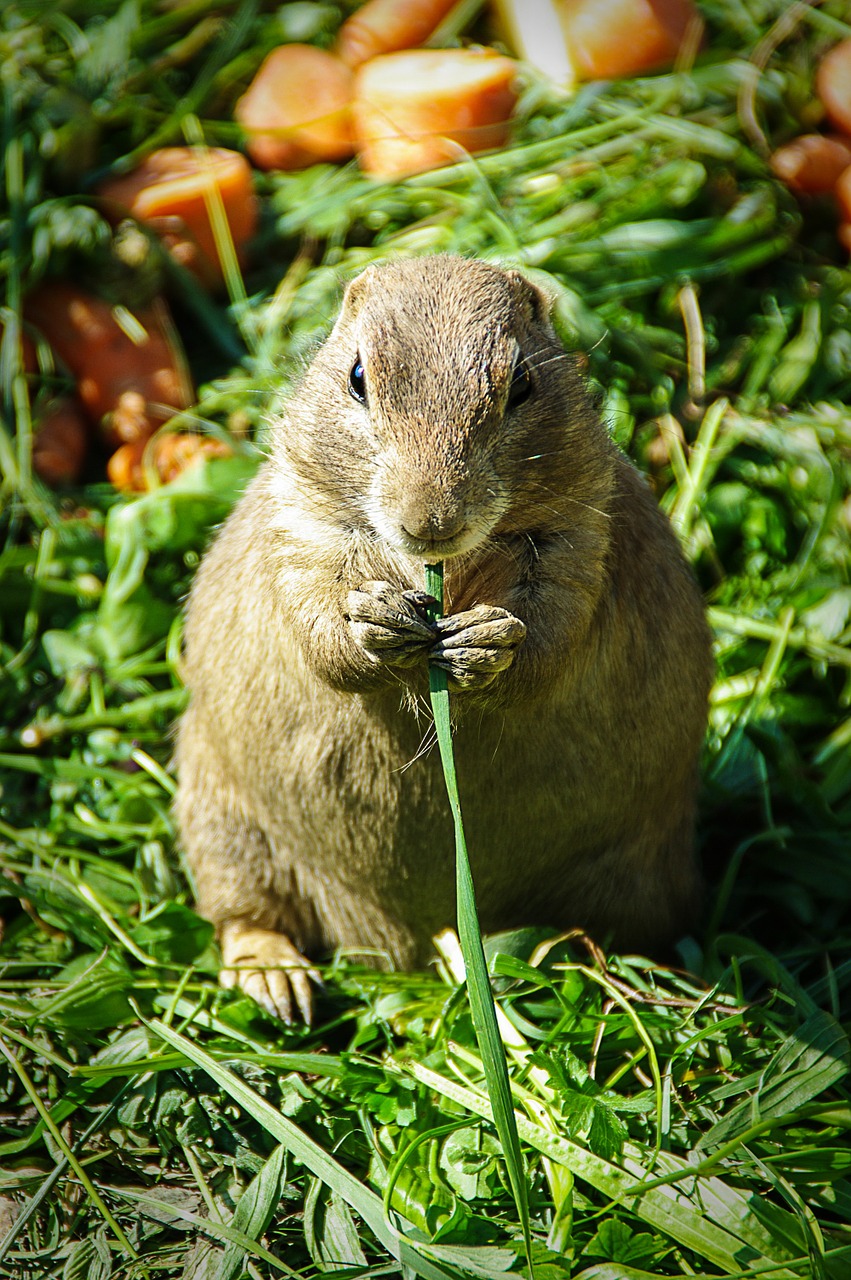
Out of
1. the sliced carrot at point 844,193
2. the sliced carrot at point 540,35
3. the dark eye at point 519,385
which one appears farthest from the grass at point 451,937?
the dark eye at point 519,385

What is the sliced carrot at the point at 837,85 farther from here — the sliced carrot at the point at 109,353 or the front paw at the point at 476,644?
the front paw at the point at 476,644

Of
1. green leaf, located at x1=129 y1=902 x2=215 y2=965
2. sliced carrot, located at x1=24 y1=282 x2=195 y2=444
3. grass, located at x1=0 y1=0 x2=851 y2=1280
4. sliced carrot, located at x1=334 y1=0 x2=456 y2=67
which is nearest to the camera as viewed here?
grass, located at x1=0 y1=0 x2=851 y2=1280

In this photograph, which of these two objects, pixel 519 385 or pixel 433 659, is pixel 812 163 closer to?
pixel 519 385

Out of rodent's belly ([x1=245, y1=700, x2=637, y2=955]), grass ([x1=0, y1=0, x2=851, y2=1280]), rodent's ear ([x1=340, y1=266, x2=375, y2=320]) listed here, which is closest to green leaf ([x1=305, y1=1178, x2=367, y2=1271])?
grass ([x1=0, y1=0, x2=851, y2=1280])

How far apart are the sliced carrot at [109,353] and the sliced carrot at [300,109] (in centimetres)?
128

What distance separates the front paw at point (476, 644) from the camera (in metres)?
3.07

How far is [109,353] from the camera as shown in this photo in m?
5.92

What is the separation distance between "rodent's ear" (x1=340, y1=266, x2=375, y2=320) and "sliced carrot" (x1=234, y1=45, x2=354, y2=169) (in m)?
3.27

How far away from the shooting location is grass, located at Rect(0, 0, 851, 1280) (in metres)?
3.36

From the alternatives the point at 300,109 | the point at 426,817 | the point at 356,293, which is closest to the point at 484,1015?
the point at 426,817

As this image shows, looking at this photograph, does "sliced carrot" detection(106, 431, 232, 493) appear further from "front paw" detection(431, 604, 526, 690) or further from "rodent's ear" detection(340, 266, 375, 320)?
"front paw" detection(431, 604, 526, 690)

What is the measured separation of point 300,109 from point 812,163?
106 inches

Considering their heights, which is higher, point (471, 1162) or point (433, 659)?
A: point (433, 659)

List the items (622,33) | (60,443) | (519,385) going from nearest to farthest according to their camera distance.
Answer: (519,385) → (60,443) → (622,33)
